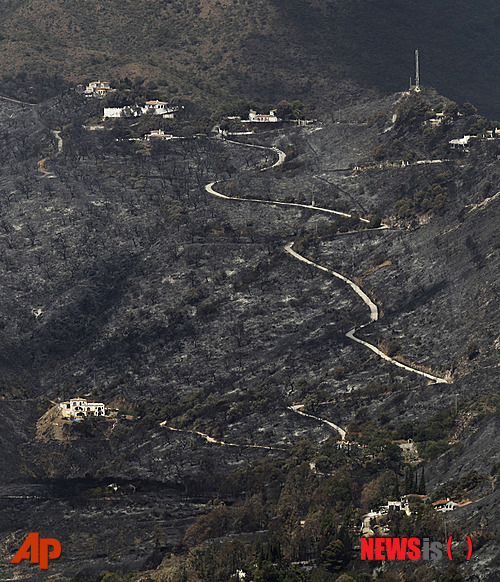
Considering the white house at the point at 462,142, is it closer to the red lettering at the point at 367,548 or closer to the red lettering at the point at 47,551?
the red lettering at the point at 47,551

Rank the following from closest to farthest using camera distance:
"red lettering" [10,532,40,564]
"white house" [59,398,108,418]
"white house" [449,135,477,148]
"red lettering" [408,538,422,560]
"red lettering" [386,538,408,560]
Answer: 1. "red lettering" [408,538,422,560]
2. "red lettering" [386,538,408,560]
3. "red lettering" [10,532,40,564]
4. "white house" [59,398,108,418]
5. "white house" [449,135,477,148]

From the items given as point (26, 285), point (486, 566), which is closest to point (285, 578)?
point (486, 566)

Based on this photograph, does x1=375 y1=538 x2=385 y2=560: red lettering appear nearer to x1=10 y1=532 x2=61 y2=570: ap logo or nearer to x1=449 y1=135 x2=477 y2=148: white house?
x1=10 y1=532 x2=61 y2=570: ap logo

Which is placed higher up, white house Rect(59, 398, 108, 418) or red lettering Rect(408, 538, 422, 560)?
red lettering Rect(408, 538, 422, 560)

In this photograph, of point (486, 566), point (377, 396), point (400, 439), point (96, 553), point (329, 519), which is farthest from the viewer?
point (377, 396)

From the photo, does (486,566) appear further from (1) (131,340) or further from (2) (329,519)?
(1) (131,340)

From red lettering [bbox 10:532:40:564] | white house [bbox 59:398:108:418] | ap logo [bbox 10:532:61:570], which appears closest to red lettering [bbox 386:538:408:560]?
ap logo [bbox 10:532:61:570]

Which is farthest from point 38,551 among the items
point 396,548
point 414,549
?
point 414,549
